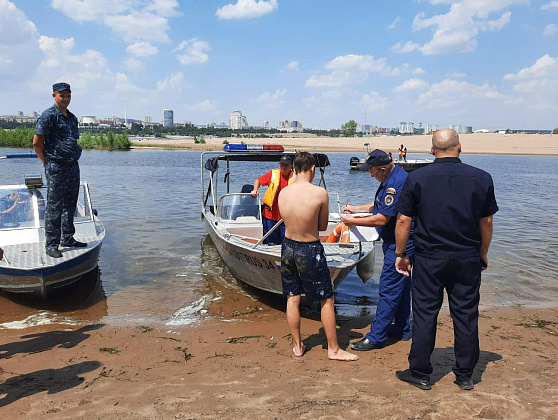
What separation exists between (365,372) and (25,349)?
4.03 meters

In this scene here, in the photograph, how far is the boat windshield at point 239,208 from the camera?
8664mm

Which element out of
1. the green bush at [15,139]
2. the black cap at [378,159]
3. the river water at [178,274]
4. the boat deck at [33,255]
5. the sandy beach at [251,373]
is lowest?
the river water at [178,274]

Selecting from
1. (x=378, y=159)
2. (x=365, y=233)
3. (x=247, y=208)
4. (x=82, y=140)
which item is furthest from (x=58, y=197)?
(x=82, y=140)

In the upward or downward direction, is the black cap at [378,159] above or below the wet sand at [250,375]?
above

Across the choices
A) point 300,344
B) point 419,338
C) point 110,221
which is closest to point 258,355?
point 300,344

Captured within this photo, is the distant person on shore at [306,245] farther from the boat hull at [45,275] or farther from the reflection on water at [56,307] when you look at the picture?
the boat hull at [45,275]

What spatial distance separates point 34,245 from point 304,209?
520 centimetres

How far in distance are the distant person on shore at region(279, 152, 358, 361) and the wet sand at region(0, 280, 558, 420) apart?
636 millimetres

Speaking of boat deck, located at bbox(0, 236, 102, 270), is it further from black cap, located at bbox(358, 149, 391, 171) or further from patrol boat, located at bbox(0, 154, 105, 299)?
black cap, located at bbox(358, 149, 391, 171)

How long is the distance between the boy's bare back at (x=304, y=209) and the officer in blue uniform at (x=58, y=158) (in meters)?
3.76

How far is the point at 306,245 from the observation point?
14.1 ft

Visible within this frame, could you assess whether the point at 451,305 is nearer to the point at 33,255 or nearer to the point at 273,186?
the point at 273,186

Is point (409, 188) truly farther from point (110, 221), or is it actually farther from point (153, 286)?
point (110, 221)

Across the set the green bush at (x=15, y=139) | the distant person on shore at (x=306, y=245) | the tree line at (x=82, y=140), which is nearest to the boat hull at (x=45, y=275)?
the distant person on shore at (x=306, y=245)
